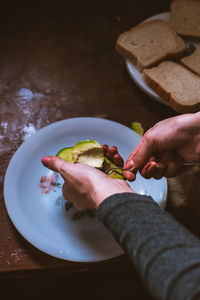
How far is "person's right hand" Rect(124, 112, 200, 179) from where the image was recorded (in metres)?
0.92

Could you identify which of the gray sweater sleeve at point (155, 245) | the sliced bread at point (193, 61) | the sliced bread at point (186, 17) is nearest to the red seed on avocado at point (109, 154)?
the gray sweater sleeve at point (155, 245)

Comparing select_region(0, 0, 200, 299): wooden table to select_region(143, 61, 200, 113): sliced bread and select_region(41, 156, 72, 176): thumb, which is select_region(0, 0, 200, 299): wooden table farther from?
select_region(41, 156, 72, 176): thumb

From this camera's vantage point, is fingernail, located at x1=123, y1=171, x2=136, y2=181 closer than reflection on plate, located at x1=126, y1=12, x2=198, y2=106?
Yes

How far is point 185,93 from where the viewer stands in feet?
3.90

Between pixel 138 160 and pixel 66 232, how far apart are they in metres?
0.33

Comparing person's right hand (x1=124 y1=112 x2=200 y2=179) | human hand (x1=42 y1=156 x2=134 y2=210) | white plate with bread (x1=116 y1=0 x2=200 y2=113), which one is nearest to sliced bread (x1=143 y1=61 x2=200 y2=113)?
white plate with bread (x1=116 y1=0 x2=200 y2=113)

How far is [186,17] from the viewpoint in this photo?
4.67 feet

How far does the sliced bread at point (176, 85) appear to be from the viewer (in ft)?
3.82

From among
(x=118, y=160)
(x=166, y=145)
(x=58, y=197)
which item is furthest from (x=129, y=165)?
(x=58, y=197)

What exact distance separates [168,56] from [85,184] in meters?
0.87

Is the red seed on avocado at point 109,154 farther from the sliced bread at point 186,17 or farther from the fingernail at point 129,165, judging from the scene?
the sliced bread at point 186,17

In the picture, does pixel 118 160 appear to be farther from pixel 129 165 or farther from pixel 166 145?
pixel 166 145

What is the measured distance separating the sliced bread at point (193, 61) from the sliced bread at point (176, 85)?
0.11 ft

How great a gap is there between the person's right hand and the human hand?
0.14m
